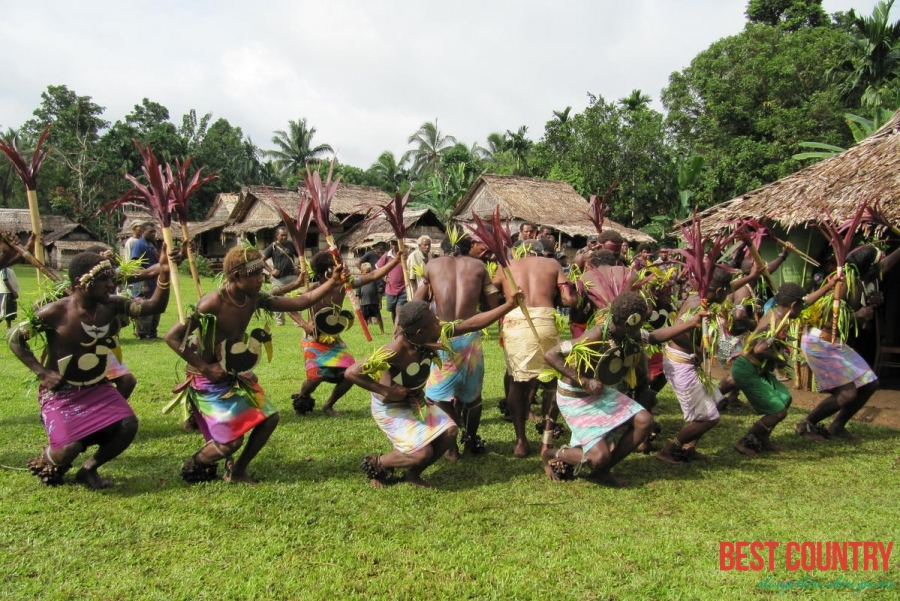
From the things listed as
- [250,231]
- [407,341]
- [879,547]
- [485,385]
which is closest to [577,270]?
[485,385]

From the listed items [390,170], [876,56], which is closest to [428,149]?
[390,170]

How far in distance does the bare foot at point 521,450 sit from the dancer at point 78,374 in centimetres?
295

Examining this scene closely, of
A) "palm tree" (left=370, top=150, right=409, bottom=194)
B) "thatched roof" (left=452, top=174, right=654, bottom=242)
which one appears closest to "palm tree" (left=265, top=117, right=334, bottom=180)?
"palm tree" (left=370, top=150, right=409, bottom=194)

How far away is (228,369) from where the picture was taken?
4.50 meters

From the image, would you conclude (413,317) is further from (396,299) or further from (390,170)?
(390,170)

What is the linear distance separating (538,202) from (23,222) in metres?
30.2

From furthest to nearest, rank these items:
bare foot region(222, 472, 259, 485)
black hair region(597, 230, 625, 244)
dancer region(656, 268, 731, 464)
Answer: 1. black hair region(597, 230, 625, 244)
2. dancer region(656, 268, 731, 464)
3. bare foot region(222, 472, 259, 485)

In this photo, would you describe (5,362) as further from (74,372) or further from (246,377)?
(246,377)

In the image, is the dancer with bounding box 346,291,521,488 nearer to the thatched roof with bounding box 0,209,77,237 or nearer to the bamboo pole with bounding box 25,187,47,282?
the bamboo pole with bounding box 25,187,47,282

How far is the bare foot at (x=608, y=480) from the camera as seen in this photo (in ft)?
15.4

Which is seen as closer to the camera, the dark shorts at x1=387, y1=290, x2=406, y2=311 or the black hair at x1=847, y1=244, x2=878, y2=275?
the black hair at x1=847, y1=244, x2=878, y2=275

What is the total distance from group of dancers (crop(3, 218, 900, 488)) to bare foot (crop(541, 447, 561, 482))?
0.02 metres

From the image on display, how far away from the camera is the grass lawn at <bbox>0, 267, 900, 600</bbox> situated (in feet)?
10.7

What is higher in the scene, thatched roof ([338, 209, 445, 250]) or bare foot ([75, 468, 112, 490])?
thatched roof ([338, 209, 445, 250])
